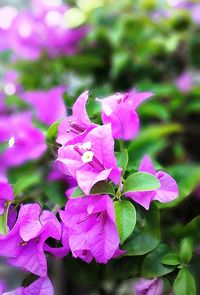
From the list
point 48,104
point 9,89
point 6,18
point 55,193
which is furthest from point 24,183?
point 6,18

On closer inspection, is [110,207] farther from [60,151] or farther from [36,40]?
[36,40]

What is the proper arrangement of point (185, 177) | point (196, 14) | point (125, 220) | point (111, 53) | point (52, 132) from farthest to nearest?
point (111, 53)
point (196, 14)
point (185, 177)
point (52, 132)
point (125, 220)

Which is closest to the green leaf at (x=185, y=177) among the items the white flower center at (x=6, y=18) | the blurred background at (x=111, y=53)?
the blurred background at (x=111, y=53)

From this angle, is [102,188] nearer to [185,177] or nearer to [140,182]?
[140,182]

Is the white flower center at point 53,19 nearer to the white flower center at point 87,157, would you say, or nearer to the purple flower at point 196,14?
the purple flower at point 196,14

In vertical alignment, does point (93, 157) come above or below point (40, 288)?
above

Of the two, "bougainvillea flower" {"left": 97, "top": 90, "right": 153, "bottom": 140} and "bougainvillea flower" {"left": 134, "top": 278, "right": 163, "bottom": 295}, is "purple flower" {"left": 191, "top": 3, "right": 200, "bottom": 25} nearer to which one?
"bougainvillea flower" {"left": 97, "top": 90, "right": 153, "bottom": 140}

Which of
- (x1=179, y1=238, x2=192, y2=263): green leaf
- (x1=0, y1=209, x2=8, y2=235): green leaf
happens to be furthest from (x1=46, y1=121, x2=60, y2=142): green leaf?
(x1=179, y1=238, x2=192, y2=263): green leaf
